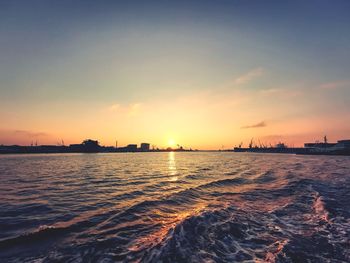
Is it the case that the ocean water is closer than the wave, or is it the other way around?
the ocean water

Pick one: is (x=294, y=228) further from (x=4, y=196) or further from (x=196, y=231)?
(x=4, y=196)

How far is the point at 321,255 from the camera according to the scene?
8.12 meters

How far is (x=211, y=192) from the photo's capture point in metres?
21.7

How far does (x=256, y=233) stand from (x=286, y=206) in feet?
21.4

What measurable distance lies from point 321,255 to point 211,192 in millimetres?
13750

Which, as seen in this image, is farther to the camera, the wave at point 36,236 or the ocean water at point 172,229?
the wave at point 36,236

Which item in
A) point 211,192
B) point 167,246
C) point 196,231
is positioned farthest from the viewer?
point 211,192

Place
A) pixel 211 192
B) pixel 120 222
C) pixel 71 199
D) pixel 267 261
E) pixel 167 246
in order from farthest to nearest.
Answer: pixel 211 192 < pixel 71 199 < pixel 120 222 < pixel 167 246 < pixel 267 261

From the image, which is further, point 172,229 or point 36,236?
point 172,229

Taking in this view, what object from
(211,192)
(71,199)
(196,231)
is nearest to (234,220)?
(196,231)

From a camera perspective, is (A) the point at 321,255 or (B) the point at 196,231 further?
(B) the point at 196,231

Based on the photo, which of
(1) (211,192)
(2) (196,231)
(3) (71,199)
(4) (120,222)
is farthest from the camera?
(1) (211,192)

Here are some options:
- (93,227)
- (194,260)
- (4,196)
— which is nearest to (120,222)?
(93,227)

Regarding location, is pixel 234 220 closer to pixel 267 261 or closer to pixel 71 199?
pixel 267 261
